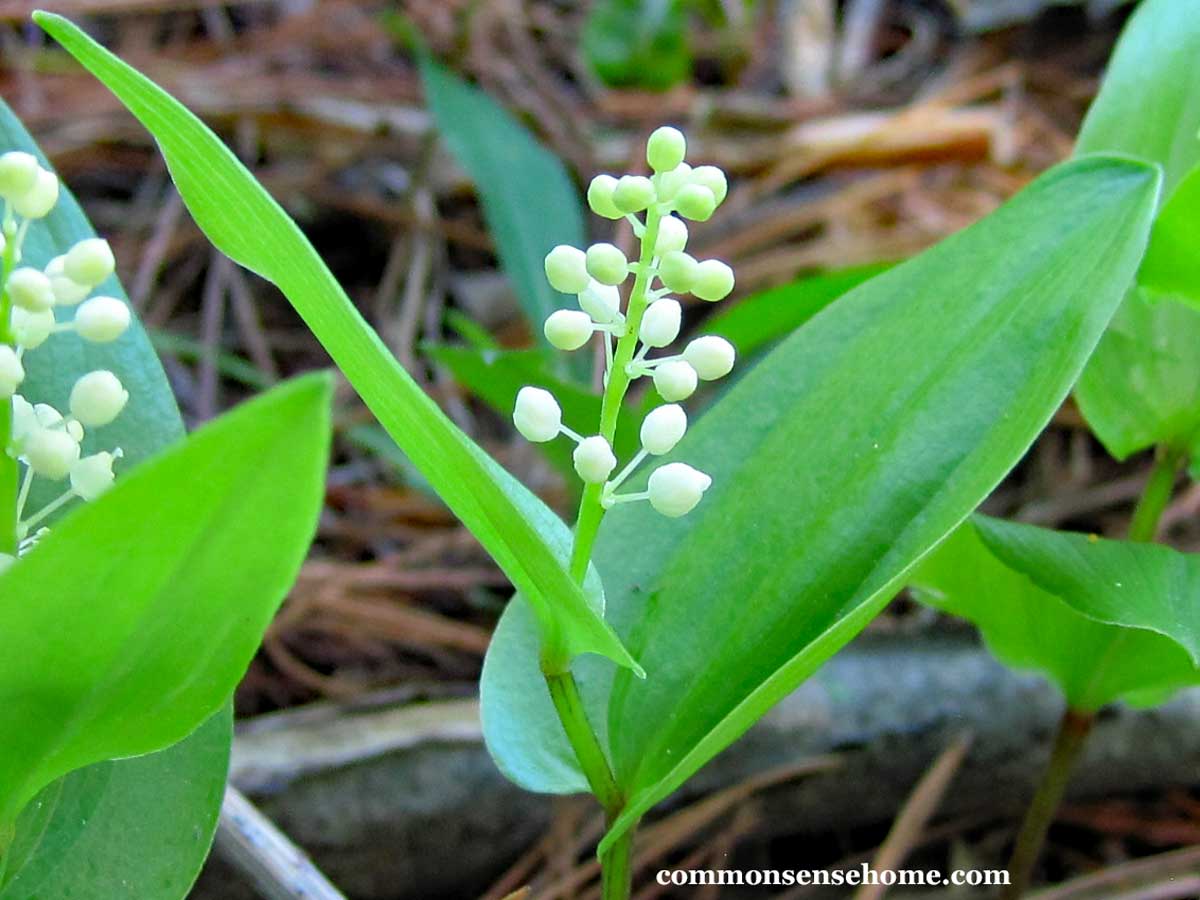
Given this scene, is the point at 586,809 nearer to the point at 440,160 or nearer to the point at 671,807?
the point at 671,807

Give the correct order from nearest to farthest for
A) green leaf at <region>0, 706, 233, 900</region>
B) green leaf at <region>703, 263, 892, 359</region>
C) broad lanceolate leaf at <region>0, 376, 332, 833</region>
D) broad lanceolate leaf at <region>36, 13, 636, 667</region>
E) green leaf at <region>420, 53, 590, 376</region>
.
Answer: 1. broad lanceolate leaf at <region>0, 376, 332, 833</region>
2. broad lanceolate leaf at <region>36, 13, 636, 667</region>
3. green leaf at <region>0, 706, 233, 900</region>
4. green leaf at <region>703, 263, 892, 359</region>
5. green leaf at <region>420, 53, 590, 376</region>

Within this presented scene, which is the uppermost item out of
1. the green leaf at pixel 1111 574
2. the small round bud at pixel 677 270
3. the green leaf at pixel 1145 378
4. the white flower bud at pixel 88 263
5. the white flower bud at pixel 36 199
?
the white flower bud at pixel 36 199

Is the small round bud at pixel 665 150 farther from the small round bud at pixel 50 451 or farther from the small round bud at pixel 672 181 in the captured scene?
the small round bud at pixel 50 451

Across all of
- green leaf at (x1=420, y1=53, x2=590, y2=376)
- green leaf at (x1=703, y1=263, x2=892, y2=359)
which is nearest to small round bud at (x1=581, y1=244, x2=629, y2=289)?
green leaf at (x1=703, y1=263, x2=892, y2=359)

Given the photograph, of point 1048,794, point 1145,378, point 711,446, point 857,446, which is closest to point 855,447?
point 857,446

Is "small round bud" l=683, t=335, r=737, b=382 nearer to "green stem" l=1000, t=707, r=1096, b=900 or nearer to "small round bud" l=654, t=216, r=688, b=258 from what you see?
"small round bud" l=654, t=216, r=688, b=258

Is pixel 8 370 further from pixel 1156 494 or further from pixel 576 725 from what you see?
pixel 1156 494

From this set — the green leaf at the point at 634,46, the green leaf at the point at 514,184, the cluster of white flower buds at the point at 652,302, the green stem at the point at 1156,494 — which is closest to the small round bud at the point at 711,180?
the cluster of white flower buds at the point at 652,302
